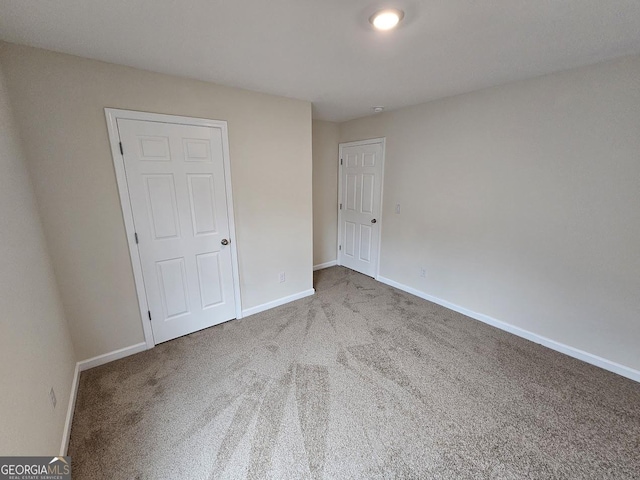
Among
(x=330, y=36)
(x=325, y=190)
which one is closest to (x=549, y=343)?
(x=330, y=36)

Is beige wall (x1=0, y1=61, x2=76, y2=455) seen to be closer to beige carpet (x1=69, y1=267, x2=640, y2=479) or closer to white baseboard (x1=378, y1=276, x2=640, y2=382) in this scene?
beige carpet (x1=69, y1=267, x2=640, y2=479)

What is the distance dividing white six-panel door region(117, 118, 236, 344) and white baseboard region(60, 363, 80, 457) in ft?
1.86

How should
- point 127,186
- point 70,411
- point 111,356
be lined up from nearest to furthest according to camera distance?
point 70,411 → point 127,186 → point 111,356

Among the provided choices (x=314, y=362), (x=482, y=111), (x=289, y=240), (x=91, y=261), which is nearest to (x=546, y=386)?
(x=314, y=362)

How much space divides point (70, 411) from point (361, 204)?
3723 mm

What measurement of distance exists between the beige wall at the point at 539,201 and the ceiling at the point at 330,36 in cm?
31

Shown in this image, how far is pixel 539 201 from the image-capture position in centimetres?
233

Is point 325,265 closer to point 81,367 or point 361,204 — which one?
point 361,204

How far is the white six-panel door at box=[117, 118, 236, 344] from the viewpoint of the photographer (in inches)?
Result: 86.2

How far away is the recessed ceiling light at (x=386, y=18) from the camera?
1367 mm

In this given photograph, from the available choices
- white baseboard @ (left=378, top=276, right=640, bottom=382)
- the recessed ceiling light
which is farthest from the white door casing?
the recessed ceiling light

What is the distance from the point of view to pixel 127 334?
7.61ft

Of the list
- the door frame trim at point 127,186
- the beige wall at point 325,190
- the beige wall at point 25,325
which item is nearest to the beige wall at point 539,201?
the beige wall at point 325,190

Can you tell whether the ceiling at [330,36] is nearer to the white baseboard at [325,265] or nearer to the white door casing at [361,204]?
the white door casing at [361,204]
